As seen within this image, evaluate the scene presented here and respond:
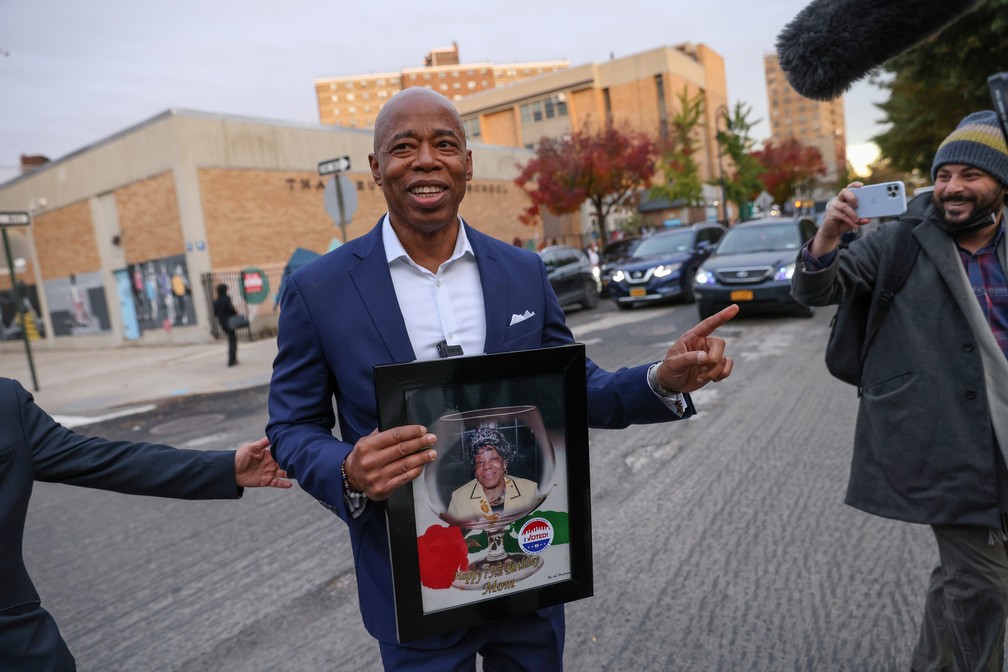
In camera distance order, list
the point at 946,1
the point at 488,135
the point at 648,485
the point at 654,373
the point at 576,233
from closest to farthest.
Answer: the point at 946,1
the point at 654,373
the point at 648,485
the point at 576,233
the point at 488,135

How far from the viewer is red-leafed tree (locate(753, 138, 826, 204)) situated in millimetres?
58750

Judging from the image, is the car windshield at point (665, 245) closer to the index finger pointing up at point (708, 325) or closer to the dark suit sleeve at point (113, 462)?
the index finger pointing up at point (708, 325)

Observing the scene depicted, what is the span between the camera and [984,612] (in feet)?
7.52

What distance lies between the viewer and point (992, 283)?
242 cm

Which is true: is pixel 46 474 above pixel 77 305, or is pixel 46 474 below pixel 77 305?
below

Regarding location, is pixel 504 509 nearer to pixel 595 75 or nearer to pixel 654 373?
pixel 654 373

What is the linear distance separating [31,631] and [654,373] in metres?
1.59

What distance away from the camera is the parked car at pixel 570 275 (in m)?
16.8

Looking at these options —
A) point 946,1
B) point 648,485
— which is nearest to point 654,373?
point 946,1

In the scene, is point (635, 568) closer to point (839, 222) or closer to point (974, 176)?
point (839, 222)

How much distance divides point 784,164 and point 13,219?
58413mm

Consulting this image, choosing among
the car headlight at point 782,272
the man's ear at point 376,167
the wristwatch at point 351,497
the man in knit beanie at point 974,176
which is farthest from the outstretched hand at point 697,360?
the car headlight at point 782,272

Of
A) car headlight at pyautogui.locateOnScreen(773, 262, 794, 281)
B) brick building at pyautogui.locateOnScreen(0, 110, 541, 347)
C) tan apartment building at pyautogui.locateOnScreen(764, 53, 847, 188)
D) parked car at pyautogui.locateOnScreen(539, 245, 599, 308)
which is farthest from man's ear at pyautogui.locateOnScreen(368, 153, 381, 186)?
tan apartment building at pyautogui.locateOnScreen(764, 53, 847, 188)

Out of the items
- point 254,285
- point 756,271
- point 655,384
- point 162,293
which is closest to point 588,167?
point 254,285
